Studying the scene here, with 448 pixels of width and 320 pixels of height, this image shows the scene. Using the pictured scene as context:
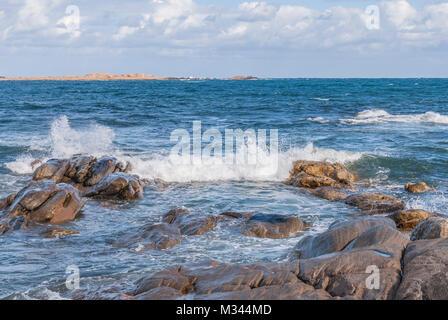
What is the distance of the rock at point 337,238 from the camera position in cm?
625

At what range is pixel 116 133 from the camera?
23125mm

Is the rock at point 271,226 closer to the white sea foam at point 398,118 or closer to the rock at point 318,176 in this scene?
the rock at point 318,176

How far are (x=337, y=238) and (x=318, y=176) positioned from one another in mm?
7269

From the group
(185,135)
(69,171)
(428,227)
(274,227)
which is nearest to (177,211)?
(274,227)

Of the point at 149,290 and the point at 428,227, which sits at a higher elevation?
the point at 428,227

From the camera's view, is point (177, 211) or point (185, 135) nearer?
point (177, 211)

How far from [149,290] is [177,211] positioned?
4.74 meters

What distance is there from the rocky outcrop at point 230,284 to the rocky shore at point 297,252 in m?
0.01

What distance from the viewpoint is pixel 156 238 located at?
8.43 metres

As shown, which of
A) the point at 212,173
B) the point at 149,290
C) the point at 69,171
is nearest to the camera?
the point at 149,290

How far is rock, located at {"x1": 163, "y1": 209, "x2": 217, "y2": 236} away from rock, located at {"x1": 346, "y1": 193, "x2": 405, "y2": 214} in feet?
11.9

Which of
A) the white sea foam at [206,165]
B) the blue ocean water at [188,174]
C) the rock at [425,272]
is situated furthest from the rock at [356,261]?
the white sea foam at [206,165]

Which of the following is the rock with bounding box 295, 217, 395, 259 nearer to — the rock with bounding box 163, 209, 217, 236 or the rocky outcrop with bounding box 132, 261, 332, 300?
the rocky outcrop with bounding box 132, 261, 332, 300

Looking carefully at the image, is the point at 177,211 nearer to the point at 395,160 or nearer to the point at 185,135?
the point at 395,160
